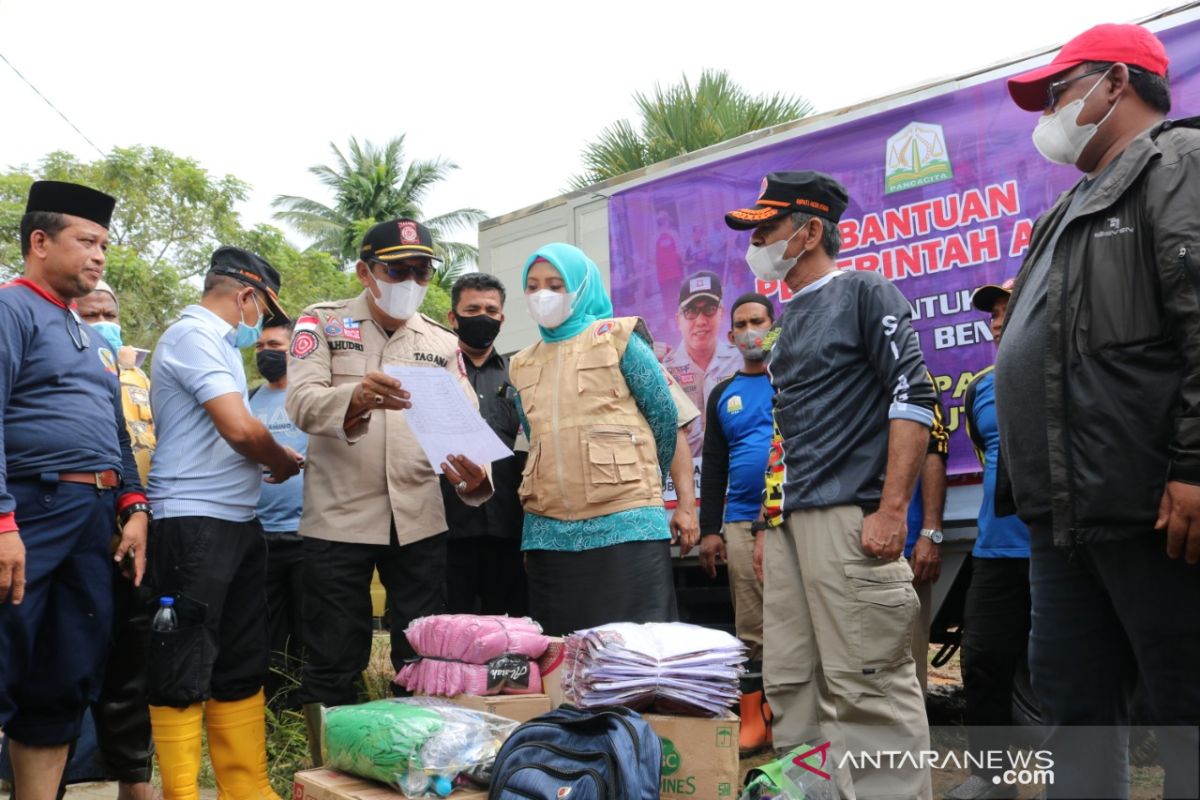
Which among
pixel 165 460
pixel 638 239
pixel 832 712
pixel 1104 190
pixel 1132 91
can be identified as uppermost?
pixel 638 239

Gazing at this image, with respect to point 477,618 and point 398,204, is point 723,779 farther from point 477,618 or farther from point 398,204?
point 398,204

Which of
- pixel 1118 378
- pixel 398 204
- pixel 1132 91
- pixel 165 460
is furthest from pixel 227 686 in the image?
pixel 398 204

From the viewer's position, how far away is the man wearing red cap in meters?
1.89

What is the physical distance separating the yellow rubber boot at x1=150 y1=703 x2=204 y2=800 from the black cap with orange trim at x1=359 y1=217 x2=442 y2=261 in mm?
1752

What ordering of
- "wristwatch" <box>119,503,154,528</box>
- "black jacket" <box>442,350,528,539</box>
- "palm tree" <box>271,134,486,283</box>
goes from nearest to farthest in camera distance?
"wristwatch" <box>119,503,154,528</box>, "black jacket" <box>442,350,528,539</box>, "palm tree" <box>271,134,486,283</box>

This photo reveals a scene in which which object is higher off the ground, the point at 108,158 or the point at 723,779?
the point at 108,158

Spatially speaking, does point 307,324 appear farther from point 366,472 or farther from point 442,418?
point 442,418

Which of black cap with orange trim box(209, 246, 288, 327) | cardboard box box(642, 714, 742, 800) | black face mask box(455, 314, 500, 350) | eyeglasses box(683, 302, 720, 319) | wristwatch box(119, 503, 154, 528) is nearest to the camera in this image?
cardboard box box(642, 714, 742, 800)

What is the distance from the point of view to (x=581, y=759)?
261 cm

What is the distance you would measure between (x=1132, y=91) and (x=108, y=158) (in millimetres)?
23064

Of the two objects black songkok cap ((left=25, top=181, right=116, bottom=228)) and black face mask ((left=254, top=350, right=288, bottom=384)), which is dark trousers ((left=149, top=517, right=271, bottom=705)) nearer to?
black songkok cap ((left=25, top=181, right=116, bottom=228))

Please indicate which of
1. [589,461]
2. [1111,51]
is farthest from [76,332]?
[1111,51]

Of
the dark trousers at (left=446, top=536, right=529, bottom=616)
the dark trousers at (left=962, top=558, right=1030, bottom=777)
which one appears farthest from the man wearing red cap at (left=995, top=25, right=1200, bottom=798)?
the dark trousers at (left=446, top=536, right=529, bottom=616)

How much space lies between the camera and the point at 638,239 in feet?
17.6
